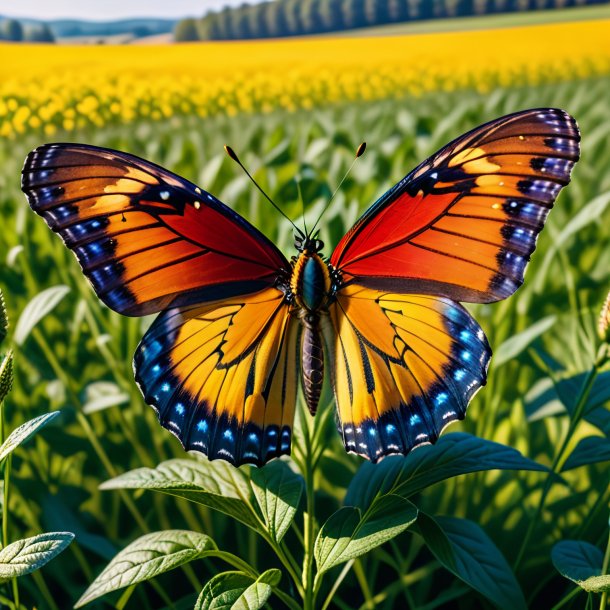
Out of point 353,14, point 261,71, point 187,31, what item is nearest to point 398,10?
point 353,14

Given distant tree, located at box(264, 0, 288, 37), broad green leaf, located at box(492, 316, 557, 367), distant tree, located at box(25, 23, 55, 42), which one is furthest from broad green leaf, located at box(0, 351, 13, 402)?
distant tree, located at box(264, 0, 288, 37)

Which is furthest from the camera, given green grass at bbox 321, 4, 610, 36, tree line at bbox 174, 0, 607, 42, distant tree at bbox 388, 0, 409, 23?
distant tree at bbox 388, 0, 409, 23

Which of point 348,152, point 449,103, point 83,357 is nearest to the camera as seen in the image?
point 83,357

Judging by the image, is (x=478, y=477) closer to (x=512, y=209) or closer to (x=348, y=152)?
(x=512, y=209)

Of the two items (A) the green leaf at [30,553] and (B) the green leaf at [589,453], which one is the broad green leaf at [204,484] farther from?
(B) the green leaf at [589,453]

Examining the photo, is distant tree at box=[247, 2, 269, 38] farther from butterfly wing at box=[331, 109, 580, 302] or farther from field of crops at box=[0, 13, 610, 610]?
butterfly wing at box=[331, 109, 580, 302]

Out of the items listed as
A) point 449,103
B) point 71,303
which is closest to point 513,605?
point 71,303
